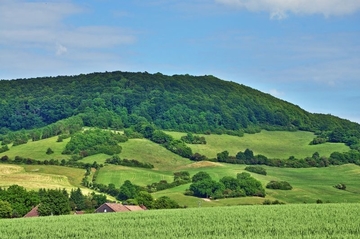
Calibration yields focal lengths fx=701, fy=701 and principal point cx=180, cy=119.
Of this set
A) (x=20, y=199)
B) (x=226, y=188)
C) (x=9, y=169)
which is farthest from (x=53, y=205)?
(x=9, y=169)

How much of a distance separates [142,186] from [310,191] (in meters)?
39.3

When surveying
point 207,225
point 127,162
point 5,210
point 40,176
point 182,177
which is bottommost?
point 5,210

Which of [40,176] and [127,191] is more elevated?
[40,176]

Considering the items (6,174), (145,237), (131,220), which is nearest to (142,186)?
(6,174)

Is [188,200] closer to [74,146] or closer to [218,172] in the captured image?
[218,172]

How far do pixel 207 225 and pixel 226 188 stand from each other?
103148mm

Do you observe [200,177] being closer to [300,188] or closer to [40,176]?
[300,188]

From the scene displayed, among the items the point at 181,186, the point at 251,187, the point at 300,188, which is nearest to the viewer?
the point at 251,187

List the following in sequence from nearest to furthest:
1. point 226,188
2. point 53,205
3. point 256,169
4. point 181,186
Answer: point 53,205, point 226,188, point 181,186, point 256,169

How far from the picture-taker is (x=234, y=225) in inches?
2138

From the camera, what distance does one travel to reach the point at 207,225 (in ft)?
181

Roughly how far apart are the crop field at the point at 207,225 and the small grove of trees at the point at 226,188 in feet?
284

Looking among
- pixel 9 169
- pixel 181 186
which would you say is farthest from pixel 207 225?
pixel 9 169

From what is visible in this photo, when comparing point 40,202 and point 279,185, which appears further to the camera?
point 279,185
